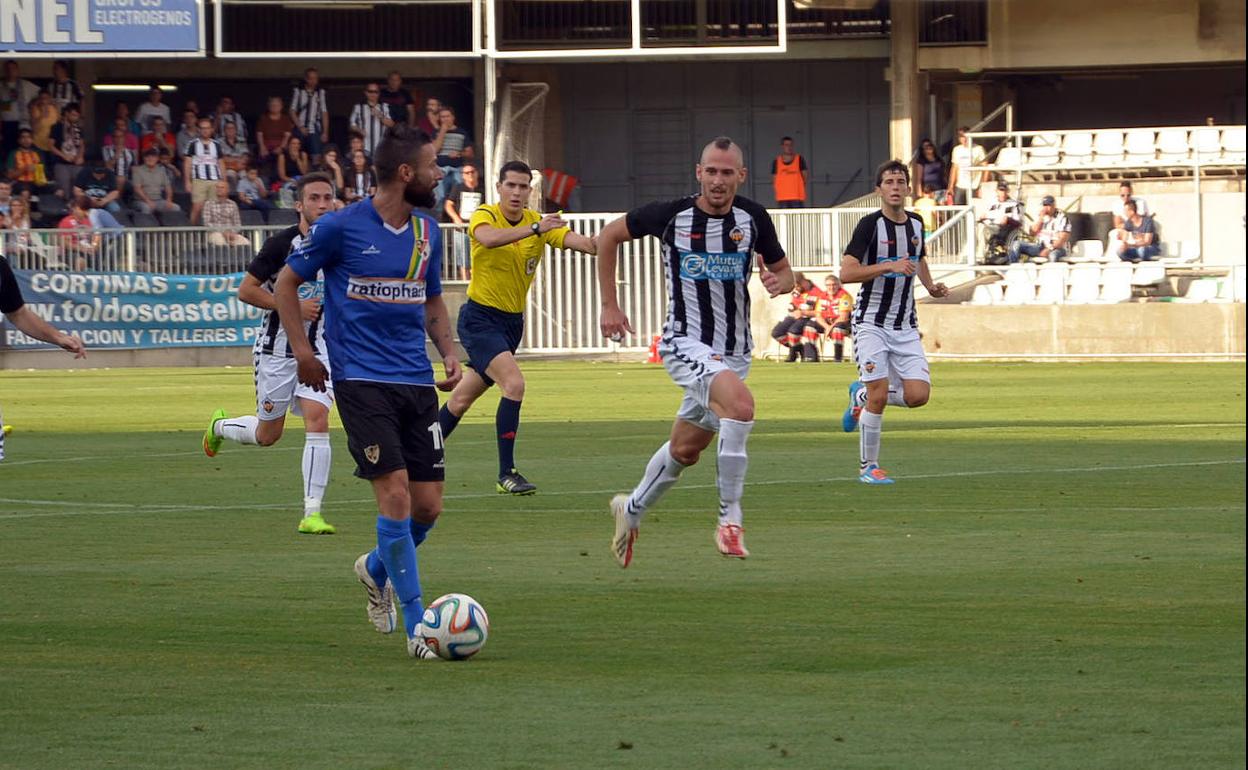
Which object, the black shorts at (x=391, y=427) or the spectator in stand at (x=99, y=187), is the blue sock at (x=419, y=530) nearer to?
A: the black shorts at (x=391, y=427)

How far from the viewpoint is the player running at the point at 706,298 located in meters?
9.97

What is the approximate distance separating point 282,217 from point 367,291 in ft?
94.2

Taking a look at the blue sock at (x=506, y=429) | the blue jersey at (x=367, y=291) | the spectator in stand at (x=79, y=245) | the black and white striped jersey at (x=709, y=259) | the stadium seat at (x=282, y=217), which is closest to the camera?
the blue jersey at (x=367, y=291)

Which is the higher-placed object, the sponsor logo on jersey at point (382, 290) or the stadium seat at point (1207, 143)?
the stadium seat at point (1207, 143)

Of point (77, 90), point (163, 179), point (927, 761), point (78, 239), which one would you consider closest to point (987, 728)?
point (927, 761)

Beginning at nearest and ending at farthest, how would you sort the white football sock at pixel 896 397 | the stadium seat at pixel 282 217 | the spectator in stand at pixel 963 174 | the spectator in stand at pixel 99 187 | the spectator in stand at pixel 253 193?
1. the white football sock at pixel 896 397
2. the spectator in stand at pixel 99 187
3. the stadium seat at pixel 282 217
4. the spectator in stand at pixel 253 193
5. the spectator in stand at pixel 963 174

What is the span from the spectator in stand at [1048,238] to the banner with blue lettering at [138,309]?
Result: 1271 cm

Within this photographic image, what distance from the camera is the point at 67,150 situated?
118 feet

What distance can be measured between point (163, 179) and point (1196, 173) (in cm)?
1745

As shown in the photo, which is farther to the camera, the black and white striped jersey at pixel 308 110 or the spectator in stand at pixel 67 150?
the black and white striped jersey at pixel 308 110

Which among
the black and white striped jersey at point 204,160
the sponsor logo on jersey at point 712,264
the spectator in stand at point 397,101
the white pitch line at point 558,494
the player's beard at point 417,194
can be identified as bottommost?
the white pitch line at point 558,494

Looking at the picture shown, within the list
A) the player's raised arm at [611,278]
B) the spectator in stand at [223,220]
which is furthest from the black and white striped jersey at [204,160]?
the player's raised arm at [611,278]

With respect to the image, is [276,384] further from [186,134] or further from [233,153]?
[186,134]

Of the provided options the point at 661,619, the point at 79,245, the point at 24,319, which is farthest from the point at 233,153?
the point at 661,619
